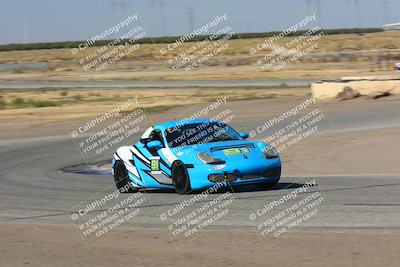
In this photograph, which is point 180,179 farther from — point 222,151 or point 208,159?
point 222,151

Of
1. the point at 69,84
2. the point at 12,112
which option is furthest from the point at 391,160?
the point at 69,84

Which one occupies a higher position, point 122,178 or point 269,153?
point 269,153

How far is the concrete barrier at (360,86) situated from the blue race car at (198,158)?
22.2 meters

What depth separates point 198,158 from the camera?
1342 centimetres

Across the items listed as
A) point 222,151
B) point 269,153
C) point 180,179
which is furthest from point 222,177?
point 269,153

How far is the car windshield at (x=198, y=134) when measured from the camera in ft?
46.2

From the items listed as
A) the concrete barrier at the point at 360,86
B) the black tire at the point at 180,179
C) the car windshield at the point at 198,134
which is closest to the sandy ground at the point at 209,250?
the black tire at the point at 180,179

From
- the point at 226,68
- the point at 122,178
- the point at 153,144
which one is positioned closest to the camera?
the point at 153,144

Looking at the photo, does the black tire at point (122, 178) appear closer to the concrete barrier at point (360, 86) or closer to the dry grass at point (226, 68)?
the concrete barrier at point (360, 86)

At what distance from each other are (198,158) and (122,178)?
2.65 metres

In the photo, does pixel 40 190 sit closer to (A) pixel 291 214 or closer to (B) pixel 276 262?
(A) pixel 291 214

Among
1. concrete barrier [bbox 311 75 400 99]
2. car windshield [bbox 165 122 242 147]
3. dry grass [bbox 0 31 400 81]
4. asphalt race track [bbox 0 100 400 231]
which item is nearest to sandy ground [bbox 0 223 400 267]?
asphalt race track [bbox 0 100 400 231]

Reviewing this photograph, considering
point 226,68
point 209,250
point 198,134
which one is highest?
point 209,250

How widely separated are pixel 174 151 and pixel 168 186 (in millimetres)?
756
